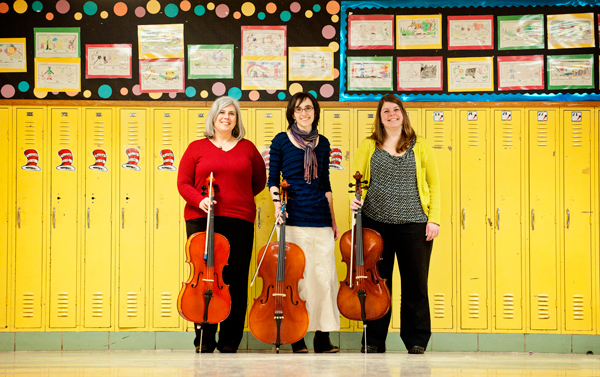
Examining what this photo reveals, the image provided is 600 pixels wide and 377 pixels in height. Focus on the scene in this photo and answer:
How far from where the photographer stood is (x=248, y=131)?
12.3 ft

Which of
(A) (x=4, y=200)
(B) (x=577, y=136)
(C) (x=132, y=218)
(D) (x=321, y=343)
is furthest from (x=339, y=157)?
(A) (x=4, y=200)

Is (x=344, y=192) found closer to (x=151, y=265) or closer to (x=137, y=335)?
(x=151, y=265)

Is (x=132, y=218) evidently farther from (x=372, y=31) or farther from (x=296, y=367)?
(x=372, y=31)

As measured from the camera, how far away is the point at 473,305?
12.0 ft

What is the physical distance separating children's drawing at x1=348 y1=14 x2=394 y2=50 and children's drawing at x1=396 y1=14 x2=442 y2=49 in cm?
7

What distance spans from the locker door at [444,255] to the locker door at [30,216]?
2.90 meters

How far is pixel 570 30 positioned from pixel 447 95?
107 centimetres

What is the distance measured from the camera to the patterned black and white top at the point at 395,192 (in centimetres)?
301

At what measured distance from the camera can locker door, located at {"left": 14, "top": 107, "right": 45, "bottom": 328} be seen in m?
3.64

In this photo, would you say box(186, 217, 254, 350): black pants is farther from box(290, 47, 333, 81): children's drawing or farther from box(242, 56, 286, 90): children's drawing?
box(290, 47, 333, 81): children's drawing

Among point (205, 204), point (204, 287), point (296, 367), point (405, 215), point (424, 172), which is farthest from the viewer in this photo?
point (424, 172)

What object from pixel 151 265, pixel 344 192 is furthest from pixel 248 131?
pixel 151 265

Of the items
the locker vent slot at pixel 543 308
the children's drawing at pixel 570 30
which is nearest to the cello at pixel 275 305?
the locker vent slot at pixel 543 308

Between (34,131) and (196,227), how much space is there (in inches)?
64.8
